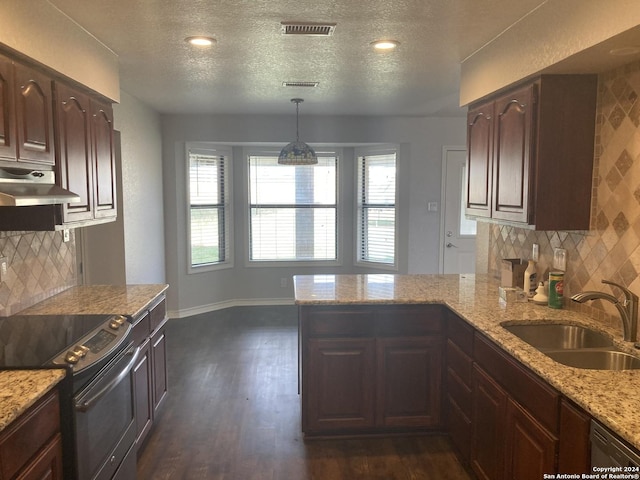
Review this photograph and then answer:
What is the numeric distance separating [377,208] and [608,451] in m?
5.11

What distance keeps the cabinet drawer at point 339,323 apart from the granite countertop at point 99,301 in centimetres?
100

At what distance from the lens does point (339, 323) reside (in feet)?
9.52

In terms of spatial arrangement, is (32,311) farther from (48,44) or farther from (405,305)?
(405,305)

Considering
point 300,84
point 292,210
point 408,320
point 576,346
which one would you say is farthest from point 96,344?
point 292,210

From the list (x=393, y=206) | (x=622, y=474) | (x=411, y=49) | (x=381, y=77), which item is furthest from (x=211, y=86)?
(x=622, y=474)

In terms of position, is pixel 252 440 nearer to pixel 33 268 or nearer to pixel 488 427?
pixel 488 427

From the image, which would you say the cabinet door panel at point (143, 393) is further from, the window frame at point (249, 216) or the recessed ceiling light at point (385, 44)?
the window frame at point (249, 216)

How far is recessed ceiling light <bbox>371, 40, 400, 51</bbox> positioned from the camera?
294 centimetres

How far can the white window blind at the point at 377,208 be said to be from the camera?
627cm

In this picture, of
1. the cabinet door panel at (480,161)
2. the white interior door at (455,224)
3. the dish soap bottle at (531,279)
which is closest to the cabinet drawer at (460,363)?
the dish soap bottle at (531,279)

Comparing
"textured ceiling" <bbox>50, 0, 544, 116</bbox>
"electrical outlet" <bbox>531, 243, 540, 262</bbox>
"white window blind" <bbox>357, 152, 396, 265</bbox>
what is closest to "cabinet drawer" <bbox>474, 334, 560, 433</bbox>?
"electrical outlet" <bbox>531, 243, 540, 262</bbox>

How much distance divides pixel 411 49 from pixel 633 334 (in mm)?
2093

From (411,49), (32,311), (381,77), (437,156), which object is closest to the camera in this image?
(32,311)

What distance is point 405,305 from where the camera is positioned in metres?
2.91
